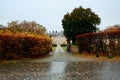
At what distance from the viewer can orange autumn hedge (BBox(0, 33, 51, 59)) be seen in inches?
1062

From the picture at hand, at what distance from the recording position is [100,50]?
115ft

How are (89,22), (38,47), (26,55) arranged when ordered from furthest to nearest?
(89,22) < (38,47) < (26,55)

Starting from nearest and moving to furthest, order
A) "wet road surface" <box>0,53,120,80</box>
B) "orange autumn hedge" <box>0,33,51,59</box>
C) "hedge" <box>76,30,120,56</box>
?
1. "wet road surface" <box>0,53,120,80</box>
2. "orange autumn hedge" <box>0,33,51,59</box>
3. "hedge" <box>76,30,120,56</box>

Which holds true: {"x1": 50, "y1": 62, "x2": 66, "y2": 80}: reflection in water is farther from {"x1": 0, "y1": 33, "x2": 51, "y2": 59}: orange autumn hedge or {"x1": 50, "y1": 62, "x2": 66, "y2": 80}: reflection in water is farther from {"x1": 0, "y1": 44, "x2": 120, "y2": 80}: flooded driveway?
Answer: {"x1": 0, "y1": 33, "x2": 51, "y2": 59}: orange autumn hedge

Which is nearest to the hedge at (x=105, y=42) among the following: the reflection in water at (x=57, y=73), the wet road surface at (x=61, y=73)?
the wet road surface at (x=61, y=73)

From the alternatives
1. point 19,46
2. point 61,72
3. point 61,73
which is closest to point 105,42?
point 19,46

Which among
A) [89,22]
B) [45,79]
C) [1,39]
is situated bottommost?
[45,79]

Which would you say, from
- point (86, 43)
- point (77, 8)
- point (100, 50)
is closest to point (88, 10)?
point (77, 8)

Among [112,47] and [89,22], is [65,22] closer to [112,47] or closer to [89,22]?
[89,22]

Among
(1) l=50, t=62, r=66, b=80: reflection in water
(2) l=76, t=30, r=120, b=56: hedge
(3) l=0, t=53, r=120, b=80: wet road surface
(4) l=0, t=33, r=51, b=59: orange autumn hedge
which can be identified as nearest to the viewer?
(3) l=0, t=53, r=120, b=80: wet road surface

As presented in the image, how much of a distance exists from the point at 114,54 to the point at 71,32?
20737 mm

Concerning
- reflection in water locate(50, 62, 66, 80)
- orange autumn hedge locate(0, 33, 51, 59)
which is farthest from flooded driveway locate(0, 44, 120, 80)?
orange autumn hedge locate(0, 33, 51, 59)

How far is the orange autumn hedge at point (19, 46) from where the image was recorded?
2698 cm

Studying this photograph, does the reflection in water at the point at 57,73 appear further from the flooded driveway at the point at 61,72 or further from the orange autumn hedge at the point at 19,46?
the orange autumn hedge at the point at 19,46
